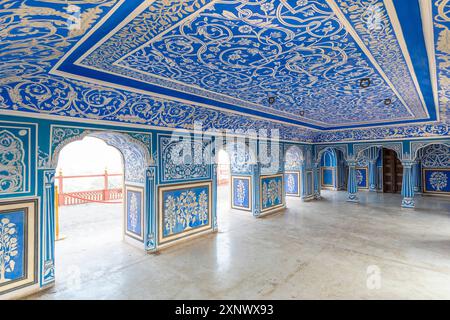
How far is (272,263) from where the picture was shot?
11.2 feet

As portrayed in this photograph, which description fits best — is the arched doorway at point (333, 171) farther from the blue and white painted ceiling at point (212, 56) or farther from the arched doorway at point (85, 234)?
the arched doorway at point (85, 234)

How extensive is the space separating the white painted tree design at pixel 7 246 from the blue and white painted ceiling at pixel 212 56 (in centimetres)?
122

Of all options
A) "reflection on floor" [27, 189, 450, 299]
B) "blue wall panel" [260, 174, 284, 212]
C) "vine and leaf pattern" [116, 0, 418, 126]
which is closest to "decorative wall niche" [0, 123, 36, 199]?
"reflection on floor" [27, 189, 450, 299]

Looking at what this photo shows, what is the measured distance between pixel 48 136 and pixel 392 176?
11.7m

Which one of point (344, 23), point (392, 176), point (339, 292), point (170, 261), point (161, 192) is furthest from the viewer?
point (392, 176)

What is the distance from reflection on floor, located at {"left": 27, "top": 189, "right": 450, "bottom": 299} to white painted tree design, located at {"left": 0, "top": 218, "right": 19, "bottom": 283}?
489 millimetres

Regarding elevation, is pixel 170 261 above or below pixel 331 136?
below

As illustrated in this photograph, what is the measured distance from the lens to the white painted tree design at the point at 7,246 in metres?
2.56

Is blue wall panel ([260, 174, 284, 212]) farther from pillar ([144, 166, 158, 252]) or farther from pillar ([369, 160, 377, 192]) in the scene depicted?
pillar ([369, 160, 377, 192])

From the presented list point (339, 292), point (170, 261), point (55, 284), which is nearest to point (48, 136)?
point (55, 284)

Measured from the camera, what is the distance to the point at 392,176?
10211 millimetres

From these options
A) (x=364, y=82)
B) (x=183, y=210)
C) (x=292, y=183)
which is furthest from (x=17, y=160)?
(x=292, y=183)

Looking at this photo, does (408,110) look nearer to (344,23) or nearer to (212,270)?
(344,23)
